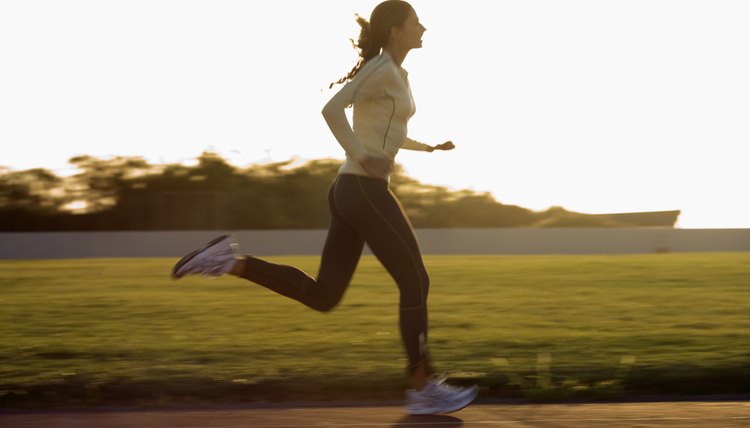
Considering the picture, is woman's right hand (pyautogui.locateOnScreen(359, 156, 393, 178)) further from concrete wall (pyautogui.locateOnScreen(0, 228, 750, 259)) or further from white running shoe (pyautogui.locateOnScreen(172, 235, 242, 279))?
concrete wall (pyautogui.locateOnScreen(0, 228, 750, 259))

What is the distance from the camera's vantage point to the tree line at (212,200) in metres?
29.8

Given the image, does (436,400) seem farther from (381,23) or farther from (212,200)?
(212,200)

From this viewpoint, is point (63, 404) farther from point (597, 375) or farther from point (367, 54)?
point (597, 375)

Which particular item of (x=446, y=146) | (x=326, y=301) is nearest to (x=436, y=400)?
(x=326, y=301)

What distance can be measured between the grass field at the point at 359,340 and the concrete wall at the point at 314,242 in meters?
14.1

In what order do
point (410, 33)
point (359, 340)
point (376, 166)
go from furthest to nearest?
point (359, 340) < point (410, 33) < point (376, 166)

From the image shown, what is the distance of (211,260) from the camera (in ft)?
15.5

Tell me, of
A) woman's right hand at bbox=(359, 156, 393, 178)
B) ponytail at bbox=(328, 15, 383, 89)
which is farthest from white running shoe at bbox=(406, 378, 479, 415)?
ponytail at bbox=(328, 15, 383, 89)

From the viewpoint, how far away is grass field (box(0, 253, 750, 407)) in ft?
17.8

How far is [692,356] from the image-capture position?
6.34m

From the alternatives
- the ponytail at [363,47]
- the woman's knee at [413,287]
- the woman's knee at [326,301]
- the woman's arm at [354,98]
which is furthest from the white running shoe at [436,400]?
the ponytail at [363,47]

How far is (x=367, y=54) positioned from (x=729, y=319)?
15.8ft

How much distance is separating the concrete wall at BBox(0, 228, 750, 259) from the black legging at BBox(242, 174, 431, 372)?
21.6m

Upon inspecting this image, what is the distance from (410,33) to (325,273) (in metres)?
1.09
